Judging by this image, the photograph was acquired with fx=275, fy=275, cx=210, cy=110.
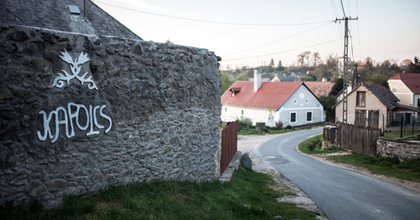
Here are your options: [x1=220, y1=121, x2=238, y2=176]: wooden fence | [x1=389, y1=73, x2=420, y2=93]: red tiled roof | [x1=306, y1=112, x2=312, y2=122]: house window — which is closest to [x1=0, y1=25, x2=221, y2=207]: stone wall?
[x1=220, y1=121, x2=238, y2=176]: wooden fence

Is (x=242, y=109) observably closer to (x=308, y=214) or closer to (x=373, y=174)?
(x=373, y=174)

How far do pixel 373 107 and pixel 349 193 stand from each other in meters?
21.0

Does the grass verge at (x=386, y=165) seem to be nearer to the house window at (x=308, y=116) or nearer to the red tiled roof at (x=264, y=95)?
the red tiled roof at (x=264, y=95)

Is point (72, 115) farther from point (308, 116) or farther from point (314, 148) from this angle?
point (308, 116)

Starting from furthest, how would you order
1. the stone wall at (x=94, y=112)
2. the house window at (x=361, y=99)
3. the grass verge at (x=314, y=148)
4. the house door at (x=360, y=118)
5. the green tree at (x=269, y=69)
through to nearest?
1. the green tree at (x=269, y=69)
2. the house window at (x=361, y=99)
3. the house door at (x=360, y=118)
4. the grass verge at (x=314, y=148)
5. the stone wall at (x=94, y=112)

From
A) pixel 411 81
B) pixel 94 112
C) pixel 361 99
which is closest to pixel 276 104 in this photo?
pixel 361 99

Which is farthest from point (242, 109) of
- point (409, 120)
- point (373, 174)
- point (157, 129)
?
point (157, 129)

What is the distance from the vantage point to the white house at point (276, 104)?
114ft

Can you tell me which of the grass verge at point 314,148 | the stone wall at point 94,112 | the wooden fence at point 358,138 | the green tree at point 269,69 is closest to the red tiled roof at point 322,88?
the grass verge at point 314,148

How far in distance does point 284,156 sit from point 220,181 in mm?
10949

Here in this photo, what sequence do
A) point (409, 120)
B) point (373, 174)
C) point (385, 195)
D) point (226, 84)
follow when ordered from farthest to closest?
point (226, 84) < point (409, 120) < point (373, 174) < point (385, 195)

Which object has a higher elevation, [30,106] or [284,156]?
[30,106]

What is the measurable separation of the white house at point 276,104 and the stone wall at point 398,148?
19.1 meters

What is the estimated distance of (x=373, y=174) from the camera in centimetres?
1229
